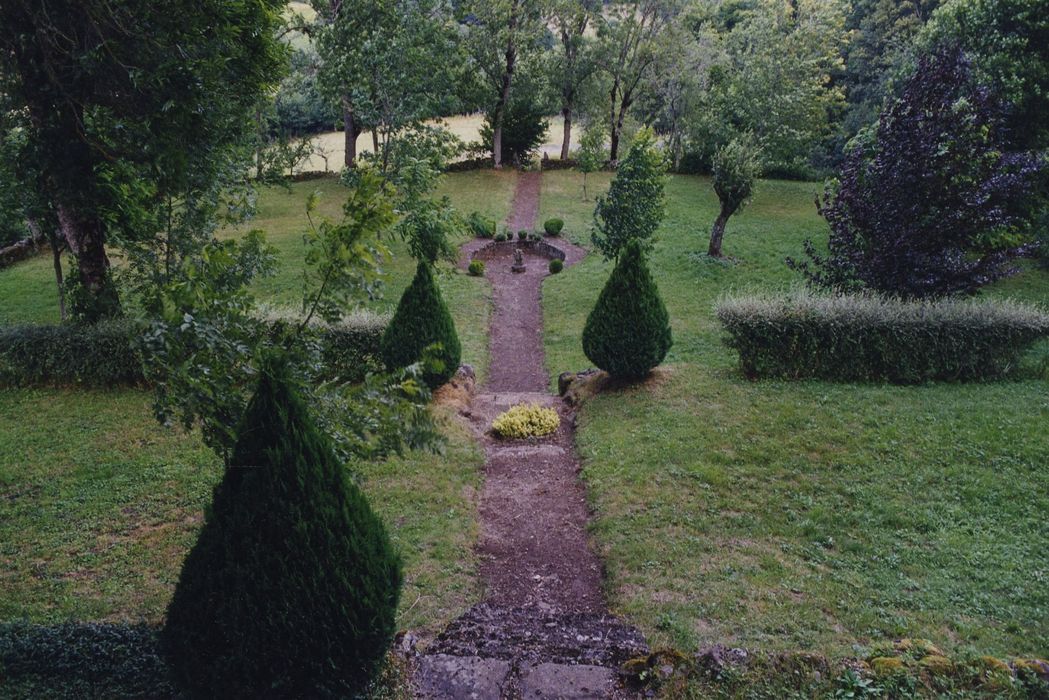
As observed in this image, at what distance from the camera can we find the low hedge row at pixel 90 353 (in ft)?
42.1

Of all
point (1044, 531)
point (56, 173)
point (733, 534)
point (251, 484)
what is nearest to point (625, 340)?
point (733, 534)

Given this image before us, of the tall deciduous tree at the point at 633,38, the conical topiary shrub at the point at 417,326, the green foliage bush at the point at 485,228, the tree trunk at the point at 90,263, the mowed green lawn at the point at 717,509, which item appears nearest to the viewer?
the mowed green lawn at the point at 717,509

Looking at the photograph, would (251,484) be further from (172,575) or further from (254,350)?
(172,575)

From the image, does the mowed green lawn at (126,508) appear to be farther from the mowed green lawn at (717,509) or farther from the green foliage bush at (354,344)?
the green foliage bush at (354,344)

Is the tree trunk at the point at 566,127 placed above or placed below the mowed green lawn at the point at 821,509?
above

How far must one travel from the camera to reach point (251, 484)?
172 inches

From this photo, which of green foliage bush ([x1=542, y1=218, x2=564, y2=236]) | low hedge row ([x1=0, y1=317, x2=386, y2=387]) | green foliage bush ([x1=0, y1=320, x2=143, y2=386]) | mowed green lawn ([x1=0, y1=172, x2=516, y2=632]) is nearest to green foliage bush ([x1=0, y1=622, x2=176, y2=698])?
mowed green lawn ([x1=0, y1=172, x2=516, y2=632])

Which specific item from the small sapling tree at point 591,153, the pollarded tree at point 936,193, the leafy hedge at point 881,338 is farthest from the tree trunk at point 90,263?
the small sapling tree at point 591,153

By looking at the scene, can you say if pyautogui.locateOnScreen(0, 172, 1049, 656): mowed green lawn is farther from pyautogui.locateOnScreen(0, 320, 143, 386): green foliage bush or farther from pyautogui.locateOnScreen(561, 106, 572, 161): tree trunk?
pyautogui.locateOnScreen(561, 106, 572, 161): tree trunk

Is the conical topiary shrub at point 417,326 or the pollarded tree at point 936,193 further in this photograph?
the pollarded tree at point 936,193

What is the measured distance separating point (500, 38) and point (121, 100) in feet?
85.3

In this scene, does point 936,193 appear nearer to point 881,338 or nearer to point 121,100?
point 881,338

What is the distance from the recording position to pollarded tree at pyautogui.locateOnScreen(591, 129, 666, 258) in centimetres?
2052

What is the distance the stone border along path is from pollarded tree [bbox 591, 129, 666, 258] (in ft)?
24.1
